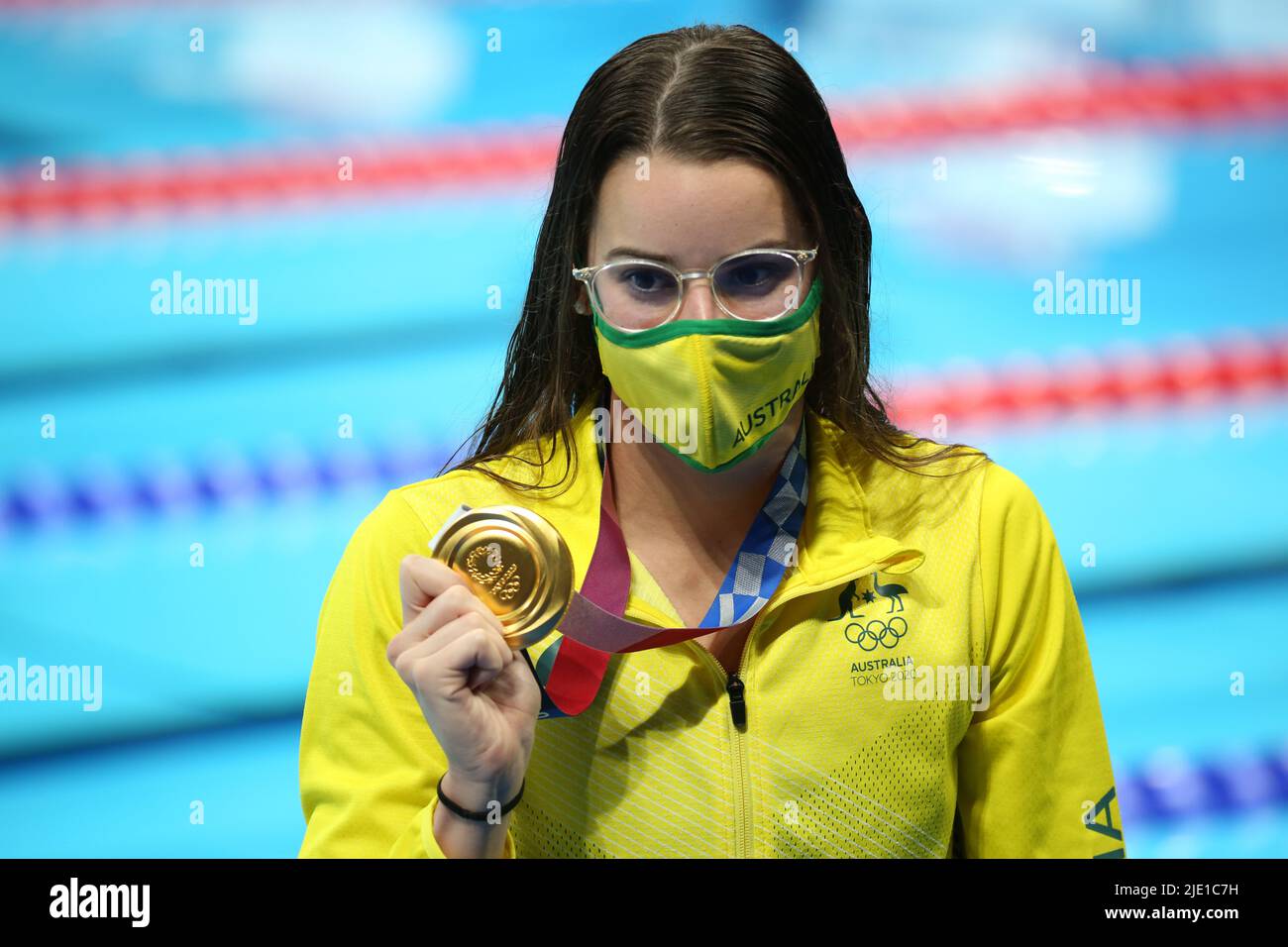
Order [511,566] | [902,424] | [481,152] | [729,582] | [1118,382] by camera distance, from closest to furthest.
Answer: [511,566] < [729,582] < [902,424] < [1118,382] < [481,152]

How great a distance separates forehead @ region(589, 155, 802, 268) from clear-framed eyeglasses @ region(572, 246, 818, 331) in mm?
22

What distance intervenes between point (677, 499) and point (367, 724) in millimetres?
519

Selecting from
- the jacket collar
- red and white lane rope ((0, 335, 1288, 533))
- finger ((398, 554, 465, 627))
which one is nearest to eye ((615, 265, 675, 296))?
the jacket collar

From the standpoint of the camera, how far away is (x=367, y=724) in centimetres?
182

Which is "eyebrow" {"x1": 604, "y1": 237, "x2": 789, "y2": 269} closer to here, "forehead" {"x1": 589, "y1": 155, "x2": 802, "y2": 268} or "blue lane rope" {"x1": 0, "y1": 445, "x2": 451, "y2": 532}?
"forehead" {"x1": 589, "y1": 155, "x2": 802, "y2": 268}

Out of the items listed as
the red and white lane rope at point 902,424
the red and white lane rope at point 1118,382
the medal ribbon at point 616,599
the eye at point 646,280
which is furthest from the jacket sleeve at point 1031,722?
the red and white lane rope at point 1118,382

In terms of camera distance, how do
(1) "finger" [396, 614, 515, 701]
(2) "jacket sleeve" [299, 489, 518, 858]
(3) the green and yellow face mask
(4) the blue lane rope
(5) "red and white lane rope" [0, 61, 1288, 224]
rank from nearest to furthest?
1. (1) "finger" [396, 614, 515, 701]
2. (2) "jacket sleeve" [299, 489, 518, 858]
3. (3) the green and yellow face mask
4. (4) the blue lane rope
5. (5) "red and white lane rope" [0, 61, 1288, 224]

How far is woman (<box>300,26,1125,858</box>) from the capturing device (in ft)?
5.98

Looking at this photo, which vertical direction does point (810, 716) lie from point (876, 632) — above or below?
below

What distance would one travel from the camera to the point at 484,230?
4922mm

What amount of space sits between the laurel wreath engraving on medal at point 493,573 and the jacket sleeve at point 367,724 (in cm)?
18

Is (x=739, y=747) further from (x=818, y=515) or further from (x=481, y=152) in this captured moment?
(x=481, y=152)

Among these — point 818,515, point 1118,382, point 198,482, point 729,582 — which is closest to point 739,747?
point 729,582

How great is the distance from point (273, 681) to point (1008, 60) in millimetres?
2832
